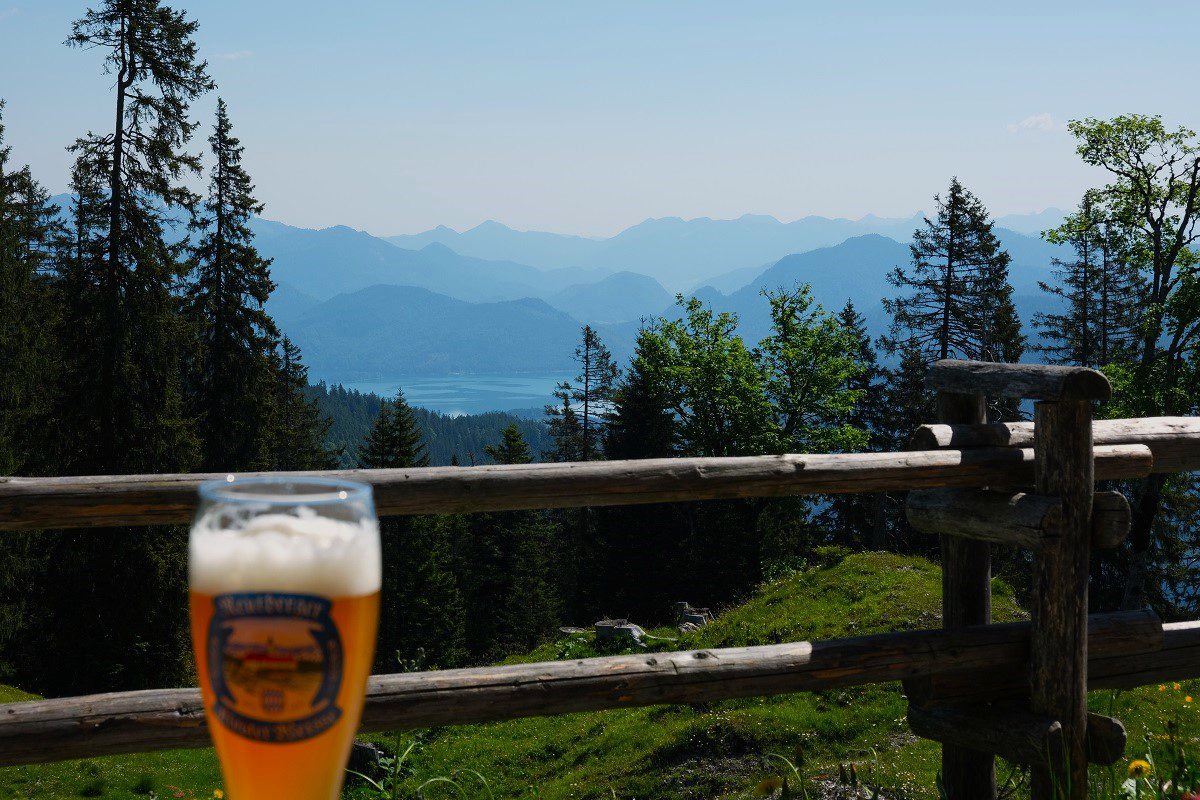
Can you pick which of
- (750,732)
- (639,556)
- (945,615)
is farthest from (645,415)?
(945,615)

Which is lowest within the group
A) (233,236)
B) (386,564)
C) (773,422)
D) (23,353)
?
(386,564)

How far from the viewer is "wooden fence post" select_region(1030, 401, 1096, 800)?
3729mm

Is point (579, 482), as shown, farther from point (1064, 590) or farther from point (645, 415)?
point (645, 415)

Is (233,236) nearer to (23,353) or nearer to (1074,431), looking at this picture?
(23,353)

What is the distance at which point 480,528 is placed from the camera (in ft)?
144

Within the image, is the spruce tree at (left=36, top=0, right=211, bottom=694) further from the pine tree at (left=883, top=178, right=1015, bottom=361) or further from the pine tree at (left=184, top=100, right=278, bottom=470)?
the pine tree at (left=883, top=178, right=1015, bottom=361)

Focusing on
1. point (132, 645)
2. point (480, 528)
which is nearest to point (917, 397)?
point (480, 528)

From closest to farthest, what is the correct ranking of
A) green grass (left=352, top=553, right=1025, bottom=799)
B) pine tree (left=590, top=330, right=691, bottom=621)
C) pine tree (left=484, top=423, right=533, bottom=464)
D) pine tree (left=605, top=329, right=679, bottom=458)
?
green grass (left=352, top=553, right=1025, bottom=799)
pine tree (left=590, top=330, right=691, bottom=621)
pine tree (left=605, top=329, right=679, bottom=458)
pine tree (left=484, top=423, right=533, bottom=464)

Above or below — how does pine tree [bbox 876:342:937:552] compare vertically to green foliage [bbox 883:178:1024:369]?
below

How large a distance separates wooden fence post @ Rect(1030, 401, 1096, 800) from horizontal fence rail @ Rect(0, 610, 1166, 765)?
0.52ft

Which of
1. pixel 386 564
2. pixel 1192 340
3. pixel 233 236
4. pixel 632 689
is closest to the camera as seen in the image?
pixel 632 689

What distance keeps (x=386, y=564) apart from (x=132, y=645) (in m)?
17.2

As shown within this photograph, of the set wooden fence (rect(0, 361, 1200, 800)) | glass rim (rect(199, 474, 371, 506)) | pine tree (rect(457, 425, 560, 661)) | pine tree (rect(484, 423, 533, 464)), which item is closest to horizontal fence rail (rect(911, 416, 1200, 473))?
wooden fence (rect(0, 361, 1200, 800))

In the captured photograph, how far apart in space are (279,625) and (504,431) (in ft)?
124
